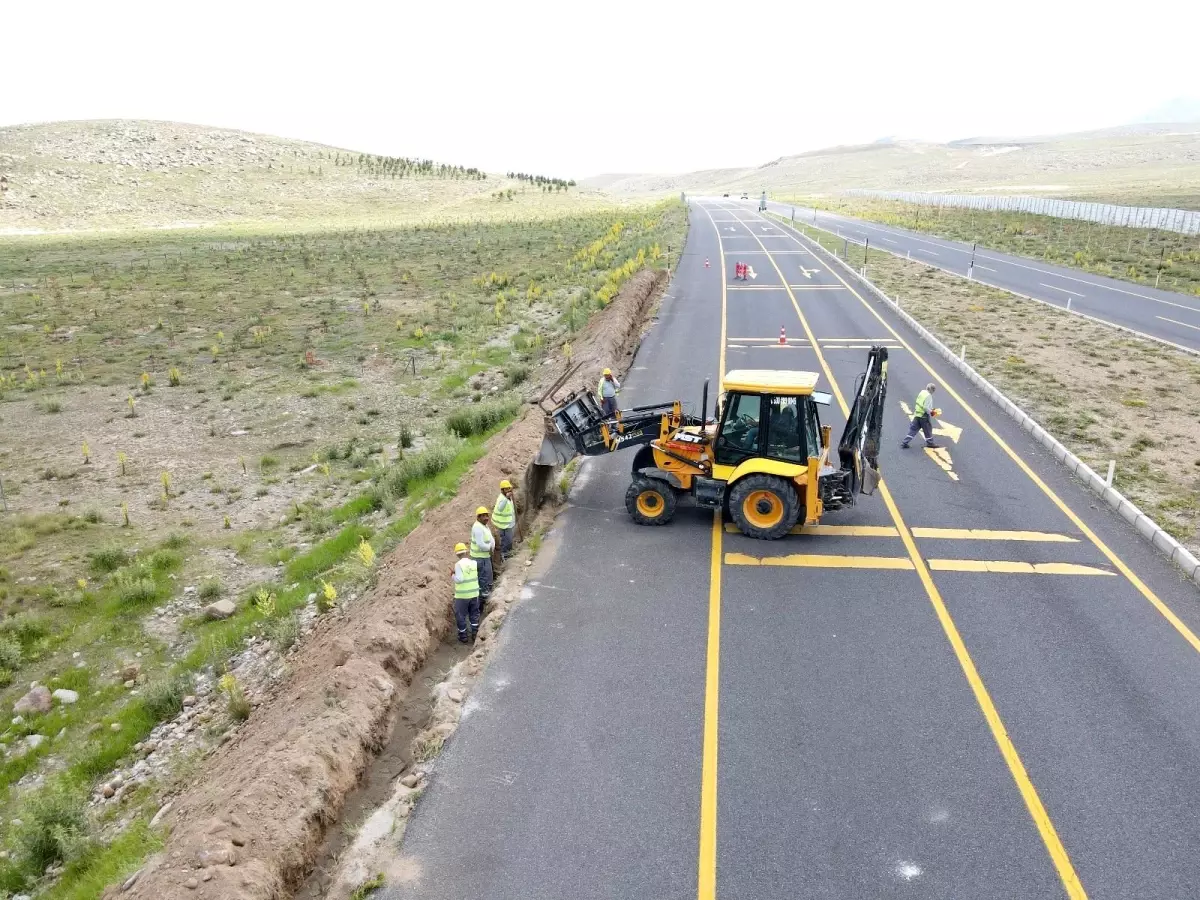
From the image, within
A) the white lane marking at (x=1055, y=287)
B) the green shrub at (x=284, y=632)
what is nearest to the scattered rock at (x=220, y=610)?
the green shrub at (x=284, y=632)

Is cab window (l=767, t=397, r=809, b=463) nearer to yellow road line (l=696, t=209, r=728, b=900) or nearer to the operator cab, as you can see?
the operator cab

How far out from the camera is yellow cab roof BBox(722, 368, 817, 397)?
1163cm

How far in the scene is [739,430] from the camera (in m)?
12.2

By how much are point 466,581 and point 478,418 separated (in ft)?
33.3

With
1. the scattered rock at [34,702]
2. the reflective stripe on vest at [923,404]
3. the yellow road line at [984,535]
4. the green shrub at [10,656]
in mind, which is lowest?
the scattered rock at [34,702]

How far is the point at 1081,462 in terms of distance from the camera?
1533 cm

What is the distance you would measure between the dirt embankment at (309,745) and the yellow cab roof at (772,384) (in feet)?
13.8

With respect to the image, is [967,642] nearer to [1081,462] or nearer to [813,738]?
[813,738]

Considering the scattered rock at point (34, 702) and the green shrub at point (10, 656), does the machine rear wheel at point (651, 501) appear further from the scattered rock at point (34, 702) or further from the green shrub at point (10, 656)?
the green shrub at point (10, 656)

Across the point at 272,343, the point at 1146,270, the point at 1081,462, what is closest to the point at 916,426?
the point at 1081,462

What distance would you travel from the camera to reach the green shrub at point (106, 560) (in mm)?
13844

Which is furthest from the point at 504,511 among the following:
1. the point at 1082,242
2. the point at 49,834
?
the point at 1082,242

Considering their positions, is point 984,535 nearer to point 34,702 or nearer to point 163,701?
point 163,701

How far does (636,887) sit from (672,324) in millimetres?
23865
